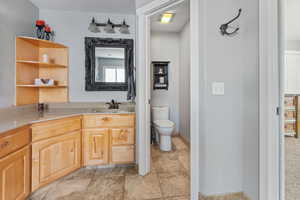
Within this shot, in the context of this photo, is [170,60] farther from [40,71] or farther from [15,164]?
[15,164]

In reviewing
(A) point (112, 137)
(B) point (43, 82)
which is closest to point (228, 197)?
(A) point (112, 137)

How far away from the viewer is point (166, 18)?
2.85 metres

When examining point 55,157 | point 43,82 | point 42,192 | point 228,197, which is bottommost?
point 42,192

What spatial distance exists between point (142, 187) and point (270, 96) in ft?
5.14

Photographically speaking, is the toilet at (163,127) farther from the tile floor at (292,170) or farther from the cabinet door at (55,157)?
the tile floor at (292,170)

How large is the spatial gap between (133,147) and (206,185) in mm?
1113

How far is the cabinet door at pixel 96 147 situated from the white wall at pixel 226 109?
52.7 inches

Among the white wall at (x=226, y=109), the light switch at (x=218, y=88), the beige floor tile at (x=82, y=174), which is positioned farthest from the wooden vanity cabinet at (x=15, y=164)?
the light switch at (x=218, y=88)

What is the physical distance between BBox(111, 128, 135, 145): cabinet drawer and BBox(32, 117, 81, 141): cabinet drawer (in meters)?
0.49

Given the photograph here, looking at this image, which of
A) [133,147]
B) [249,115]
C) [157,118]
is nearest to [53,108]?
[133,147]

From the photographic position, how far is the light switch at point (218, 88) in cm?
137

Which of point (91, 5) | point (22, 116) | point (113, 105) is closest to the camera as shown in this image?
point (22, 116)

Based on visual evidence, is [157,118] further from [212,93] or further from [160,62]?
[212,93]

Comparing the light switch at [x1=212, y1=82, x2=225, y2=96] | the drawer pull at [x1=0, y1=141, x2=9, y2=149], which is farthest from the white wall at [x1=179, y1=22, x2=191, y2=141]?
the drawer pull at [x1=0, y1=141, x2=9, y2=149]
